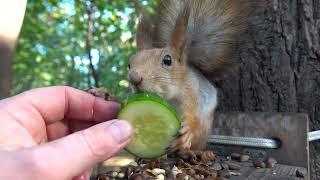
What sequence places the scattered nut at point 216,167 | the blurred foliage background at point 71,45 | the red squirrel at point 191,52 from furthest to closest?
the blurred foliage background at point 71,45 < the red squirrel at point 191,52 < the scattered nut at point 216,167

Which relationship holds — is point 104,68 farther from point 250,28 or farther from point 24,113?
point 24,113

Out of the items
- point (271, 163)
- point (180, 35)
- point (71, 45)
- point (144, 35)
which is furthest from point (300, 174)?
point (71, 45)

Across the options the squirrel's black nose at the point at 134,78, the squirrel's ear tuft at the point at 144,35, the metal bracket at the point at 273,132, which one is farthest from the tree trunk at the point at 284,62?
the squirrel's black nose at the point at 134,78

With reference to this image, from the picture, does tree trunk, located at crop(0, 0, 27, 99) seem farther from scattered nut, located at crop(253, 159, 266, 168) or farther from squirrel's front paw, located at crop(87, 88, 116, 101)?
scattered nut, located at crop(253, 159, 266, 168)

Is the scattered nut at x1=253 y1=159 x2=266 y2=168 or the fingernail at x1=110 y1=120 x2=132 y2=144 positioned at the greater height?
the fingernail at x1=110 y1=120 x2=132 y2=144

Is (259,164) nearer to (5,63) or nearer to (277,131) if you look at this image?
(277,131)

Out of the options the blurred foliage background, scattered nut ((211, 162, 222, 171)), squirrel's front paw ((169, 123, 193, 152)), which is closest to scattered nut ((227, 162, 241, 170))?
scattered nut ((211, 162, 222, 171))

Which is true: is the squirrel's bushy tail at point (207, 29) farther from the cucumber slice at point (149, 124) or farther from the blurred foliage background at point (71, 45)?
the blurred foliage background at point (71, 45)
